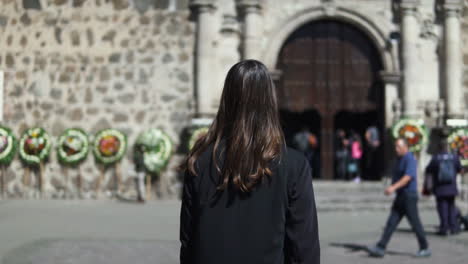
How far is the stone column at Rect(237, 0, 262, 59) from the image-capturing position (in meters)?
13.3

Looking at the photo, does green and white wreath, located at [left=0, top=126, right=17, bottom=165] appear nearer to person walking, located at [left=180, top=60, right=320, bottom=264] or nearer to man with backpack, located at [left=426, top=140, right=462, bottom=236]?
man with backpack, located at [left=426, top=140, right=462, bottom=236]

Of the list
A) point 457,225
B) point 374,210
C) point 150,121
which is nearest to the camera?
point 457,225

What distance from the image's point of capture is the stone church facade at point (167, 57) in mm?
13359

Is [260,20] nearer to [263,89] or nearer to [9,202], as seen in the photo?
[9,202]

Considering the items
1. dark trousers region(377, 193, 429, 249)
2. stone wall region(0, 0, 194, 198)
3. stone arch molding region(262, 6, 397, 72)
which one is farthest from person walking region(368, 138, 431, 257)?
stone wall region(0, 0, 194, 198)

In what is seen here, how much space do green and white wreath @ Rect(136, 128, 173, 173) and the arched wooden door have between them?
312cm

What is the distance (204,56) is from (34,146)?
4446mm

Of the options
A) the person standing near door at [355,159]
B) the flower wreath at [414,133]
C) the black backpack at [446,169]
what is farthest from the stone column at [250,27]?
the black backpack at [446,169]

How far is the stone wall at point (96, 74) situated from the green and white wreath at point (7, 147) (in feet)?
0.72

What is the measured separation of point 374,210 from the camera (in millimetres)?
11789

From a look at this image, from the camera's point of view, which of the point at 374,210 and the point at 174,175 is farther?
the point at 174,175

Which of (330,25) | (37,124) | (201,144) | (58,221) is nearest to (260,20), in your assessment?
(330,25)

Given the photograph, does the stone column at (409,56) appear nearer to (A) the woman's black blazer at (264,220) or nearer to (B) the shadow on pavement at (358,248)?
(B) the shadow on pavement at (358,248)

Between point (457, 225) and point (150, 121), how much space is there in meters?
7.29
